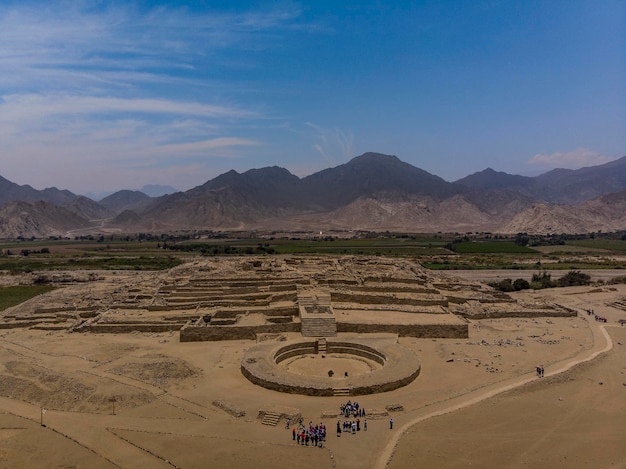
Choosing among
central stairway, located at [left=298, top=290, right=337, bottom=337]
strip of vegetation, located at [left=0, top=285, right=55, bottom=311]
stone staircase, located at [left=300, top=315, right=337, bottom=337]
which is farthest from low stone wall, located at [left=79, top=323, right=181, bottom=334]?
strip of vegetation, located at [left=0, top=285, right=55, bottom=311]

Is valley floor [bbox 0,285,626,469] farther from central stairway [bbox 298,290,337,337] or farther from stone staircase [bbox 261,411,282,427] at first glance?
central stairway [bbox 298,290,337,337]

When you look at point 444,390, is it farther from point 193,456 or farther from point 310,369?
point 193,456

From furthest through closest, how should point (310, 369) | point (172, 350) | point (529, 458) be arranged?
point (172, 350), point (310, 369), point (529, 458)

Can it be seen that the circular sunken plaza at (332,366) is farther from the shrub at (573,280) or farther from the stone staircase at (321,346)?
the shrub at (573,280)

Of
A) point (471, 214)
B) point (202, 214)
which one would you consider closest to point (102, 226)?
point (202, 214)

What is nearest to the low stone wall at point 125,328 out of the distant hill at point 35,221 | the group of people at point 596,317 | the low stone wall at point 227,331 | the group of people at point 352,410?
the low stone wall at point 227,331
